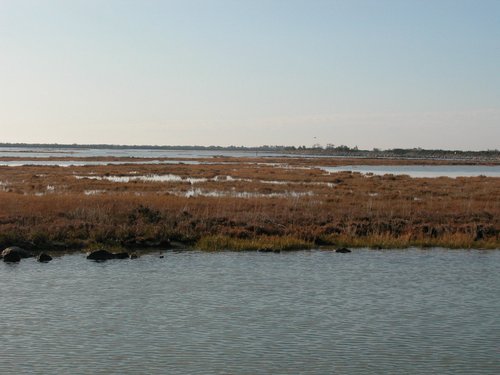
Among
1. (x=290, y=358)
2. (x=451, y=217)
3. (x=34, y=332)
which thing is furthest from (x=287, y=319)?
(x=451, y=217)

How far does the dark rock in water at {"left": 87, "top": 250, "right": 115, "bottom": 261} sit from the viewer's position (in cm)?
2503

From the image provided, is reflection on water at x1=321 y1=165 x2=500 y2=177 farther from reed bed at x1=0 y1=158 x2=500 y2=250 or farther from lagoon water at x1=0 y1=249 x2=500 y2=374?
lagoon water at x1=0 y1=249 x2=500 y2=374

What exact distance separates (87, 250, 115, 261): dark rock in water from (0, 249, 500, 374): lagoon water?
460mm

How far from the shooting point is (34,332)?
15648mm

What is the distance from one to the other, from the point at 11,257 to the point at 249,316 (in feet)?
35.6

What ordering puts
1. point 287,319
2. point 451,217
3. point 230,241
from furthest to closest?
point 451,217 < point 230,241 < point 287,319

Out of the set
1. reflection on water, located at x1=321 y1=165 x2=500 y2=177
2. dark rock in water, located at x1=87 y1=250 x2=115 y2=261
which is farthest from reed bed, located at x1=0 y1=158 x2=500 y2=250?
reflection on water, located at x1=321 y1=165 x2=500 y2=177

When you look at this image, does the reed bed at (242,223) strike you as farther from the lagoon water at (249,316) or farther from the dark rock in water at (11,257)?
the lagoon water at (249,316)

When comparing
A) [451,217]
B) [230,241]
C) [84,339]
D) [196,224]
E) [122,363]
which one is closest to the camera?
[122,363]

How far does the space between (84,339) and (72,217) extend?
16.2m

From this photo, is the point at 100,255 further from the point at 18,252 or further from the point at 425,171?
the point at 425,171

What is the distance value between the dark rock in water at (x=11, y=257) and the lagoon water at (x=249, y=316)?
292 mm

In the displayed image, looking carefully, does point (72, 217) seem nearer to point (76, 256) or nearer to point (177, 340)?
point (76, 256)

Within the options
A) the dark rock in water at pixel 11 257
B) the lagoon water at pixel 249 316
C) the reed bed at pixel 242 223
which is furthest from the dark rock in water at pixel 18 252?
the reed bed at pixel 242 223
